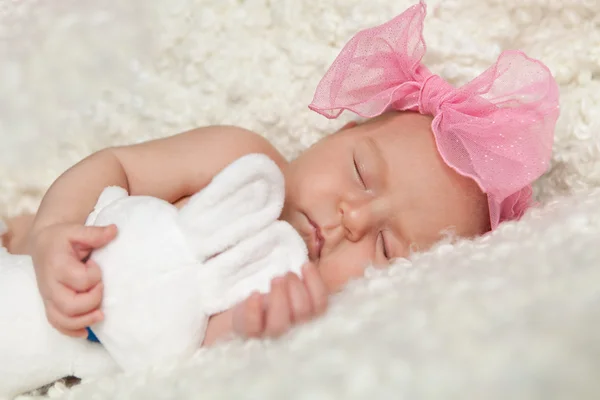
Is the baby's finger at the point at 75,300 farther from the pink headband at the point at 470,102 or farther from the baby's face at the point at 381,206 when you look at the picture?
the pink headband at the point at 470,102

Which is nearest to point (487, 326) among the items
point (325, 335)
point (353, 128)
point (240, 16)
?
point (325, 335)

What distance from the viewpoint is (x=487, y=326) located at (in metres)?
0.54

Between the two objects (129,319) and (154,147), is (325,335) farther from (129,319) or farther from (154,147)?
(154,147)

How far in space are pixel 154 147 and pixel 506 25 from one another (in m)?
0.72

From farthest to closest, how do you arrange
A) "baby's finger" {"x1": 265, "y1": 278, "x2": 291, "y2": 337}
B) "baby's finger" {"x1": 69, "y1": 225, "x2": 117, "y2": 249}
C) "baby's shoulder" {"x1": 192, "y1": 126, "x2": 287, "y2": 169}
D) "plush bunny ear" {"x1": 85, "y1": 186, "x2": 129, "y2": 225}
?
"baby's shoulder" {"x1": 192, "y1": 126, "x2": 287, "y2": 169}, "plush bunny ear" {"x1": 85, "y1": 186, "x2": 129, "y2": 225}, "baby's finger" {"x1": 69, "y1": 225, "x2": 117, "y2": 249}, "baby's finger" {"x1": 265, "y1": 278, "x2": 291, "y2": 337}

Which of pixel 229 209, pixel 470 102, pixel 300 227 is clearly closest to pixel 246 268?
pixel 229 209

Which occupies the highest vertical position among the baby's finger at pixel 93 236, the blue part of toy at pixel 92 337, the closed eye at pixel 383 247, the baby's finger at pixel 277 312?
the baby's finger at pixel 93 236

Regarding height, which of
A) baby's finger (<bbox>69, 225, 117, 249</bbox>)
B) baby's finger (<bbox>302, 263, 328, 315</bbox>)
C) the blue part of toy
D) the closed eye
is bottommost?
the closed eye

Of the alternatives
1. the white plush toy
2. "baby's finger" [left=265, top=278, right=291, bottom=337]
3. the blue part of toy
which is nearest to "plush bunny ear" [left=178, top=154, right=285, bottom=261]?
the white plush toy

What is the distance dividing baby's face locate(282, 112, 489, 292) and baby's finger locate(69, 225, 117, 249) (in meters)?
0.32

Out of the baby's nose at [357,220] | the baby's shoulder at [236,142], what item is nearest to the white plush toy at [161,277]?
the baby's nose at [357,220]

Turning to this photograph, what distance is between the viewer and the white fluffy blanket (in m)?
0.51

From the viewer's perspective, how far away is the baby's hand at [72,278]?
2.72 feet

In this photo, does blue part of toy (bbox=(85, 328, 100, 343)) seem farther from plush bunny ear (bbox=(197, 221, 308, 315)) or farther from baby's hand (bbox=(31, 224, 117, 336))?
plush bunny ear (bbox=(197, 221, 308, 315))
